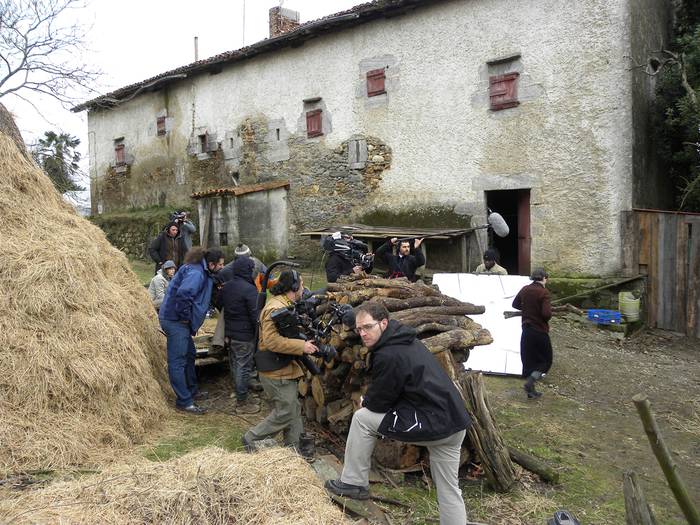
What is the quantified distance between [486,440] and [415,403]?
3.70ft

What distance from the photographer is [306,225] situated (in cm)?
1407

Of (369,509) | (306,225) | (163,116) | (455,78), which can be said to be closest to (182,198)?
(163,116)

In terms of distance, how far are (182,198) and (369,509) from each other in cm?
1555

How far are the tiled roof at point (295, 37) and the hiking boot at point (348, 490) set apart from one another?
35.1 ft

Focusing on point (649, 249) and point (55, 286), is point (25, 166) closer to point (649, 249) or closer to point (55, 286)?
point (55, 286)

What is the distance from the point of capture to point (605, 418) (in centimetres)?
570

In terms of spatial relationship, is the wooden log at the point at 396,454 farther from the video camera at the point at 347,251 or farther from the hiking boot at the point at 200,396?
the video camera at the point at 347,251

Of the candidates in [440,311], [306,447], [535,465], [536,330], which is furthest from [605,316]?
[306,447]

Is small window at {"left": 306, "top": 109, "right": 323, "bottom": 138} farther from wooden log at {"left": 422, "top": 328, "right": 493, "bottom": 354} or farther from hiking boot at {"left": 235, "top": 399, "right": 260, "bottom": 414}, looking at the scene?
wooden log at {"left": 422, "top": 328, "right": 493, "bottom": 354}

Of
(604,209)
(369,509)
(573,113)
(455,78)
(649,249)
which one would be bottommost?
(369,509)

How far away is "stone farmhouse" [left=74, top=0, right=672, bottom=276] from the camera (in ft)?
31.9

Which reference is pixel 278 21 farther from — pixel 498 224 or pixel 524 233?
pixel 498 224

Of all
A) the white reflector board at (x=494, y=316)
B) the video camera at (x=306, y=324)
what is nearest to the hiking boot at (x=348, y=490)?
the video camera at (x=306, y=324)

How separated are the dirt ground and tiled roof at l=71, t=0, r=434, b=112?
314 inches
